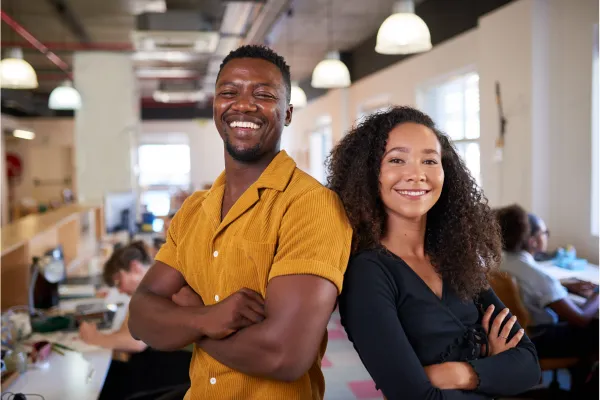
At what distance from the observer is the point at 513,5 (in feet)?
16.5

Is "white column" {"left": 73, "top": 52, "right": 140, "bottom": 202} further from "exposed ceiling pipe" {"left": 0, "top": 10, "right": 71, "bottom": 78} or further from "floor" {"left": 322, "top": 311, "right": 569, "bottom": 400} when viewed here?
"floor" {"left": 322, "top": 311, "right": 569, "bottom": 400}

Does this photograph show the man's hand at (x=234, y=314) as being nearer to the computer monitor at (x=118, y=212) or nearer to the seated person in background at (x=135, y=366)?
the seated person in background at (x=135, y=366)

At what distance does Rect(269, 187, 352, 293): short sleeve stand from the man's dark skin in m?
0.02

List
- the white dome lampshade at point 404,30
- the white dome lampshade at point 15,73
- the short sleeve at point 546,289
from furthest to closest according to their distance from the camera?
the white dome lampshade at point 15,73
the white dome lampshade at point 404,30
the short sleeve at point 546,289

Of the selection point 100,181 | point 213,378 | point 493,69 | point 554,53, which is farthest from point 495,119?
point 100,181

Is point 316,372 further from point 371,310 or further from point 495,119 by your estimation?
point 495,119

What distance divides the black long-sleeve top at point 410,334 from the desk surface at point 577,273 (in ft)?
9.09

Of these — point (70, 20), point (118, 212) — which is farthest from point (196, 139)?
point (118, 212)

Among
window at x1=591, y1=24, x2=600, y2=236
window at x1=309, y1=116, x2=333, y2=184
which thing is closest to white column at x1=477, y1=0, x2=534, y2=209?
window at x1=591, y1=24, x2=600, y2=236

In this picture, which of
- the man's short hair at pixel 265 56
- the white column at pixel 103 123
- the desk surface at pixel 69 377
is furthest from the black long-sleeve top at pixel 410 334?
the white column at pixel 103 123

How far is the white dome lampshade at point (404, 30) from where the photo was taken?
412 cm

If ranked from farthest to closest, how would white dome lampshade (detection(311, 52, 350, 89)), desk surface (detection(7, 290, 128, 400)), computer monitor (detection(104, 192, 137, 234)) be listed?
computer monitor (detection(104, 192, 137, 234)) < white dome lampshade (detection(311, 52, 350, 89)) < desk surface (detection(7, 290, 128, 400))

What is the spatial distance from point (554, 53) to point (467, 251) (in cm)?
384

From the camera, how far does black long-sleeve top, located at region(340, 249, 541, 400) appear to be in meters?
1.33
